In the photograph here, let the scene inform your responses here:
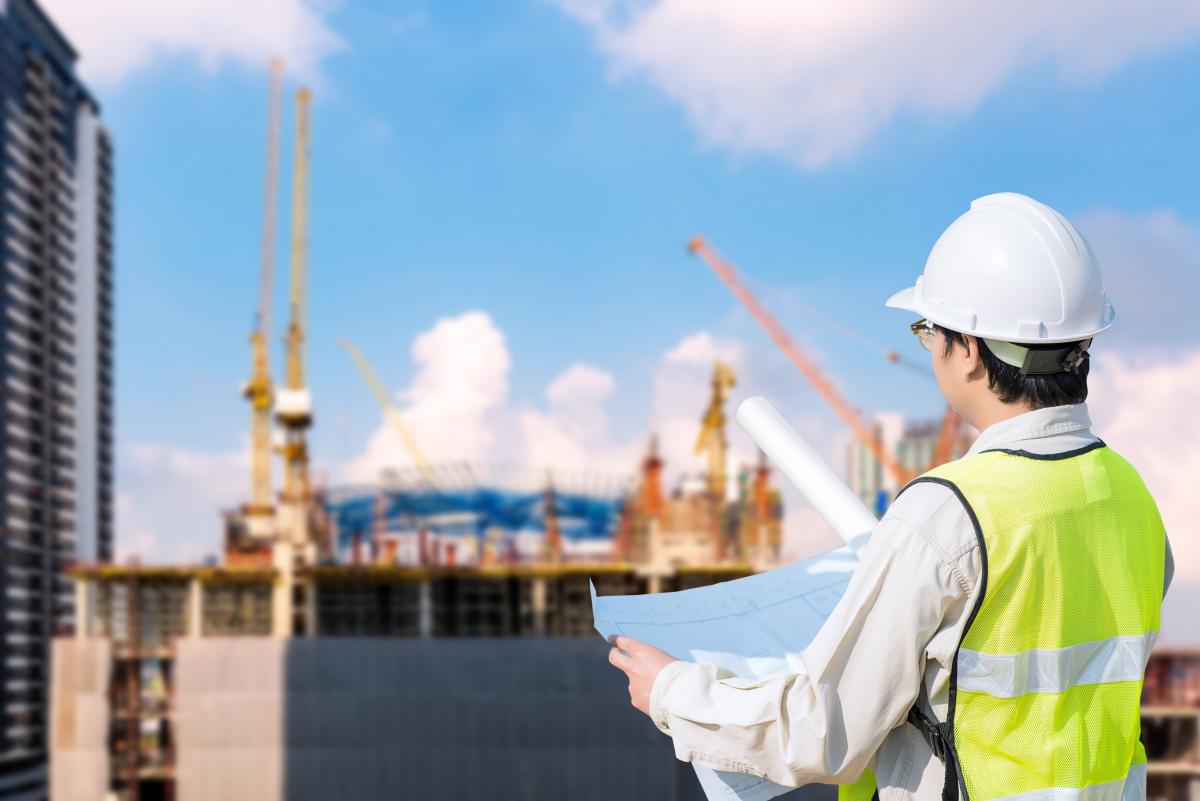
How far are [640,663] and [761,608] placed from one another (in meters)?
0.26

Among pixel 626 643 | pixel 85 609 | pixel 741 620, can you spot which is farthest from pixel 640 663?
pixel 85 609

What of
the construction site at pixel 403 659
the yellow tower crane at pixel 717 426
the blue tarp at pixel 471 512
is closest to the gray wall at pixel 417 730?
the construction site at pixel 403 659

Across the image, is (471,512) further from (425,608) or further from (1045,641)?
(1045,641)

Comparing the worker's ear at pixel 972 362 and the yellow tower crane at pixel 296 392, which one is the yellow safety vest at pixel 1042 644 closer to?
the worker's ear at pixel 972 362

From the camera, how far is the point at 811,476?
1686 millimetres

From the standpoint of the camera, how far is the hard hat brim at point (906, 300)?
4.99 ft

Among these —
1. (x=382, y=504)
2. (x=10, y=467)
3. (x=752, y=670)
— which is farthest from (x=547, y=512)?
(x=752, y=670)

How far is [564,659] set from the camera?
119 feet

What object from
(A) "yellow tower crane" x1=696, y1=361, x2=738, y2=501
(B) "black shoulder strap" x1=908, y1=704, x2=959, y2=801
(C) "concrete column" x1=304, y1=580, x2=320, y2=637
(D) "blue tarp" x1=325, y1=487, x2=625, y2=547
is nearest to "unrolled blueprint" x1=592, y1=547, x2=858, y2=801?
(B) "black shoulder strap" x1=908, y1=704, x2=959, y2=801

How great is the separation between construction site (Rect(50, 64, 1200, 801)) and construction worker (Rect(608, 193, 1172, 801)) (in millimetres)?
33238

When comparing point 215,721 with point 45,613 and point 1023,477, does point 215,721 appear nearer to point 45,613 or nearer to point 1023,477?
point 1023,477

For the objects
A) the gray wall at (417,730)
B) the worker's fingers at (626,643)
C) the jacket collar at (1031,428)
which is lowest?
the gray wall at (417,730)

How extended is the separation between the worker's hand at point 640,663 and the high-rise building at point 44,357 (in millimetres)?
75962

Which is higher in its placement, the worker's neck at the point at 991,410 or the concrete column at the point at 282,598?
the worker's neck at the point at 991,410
